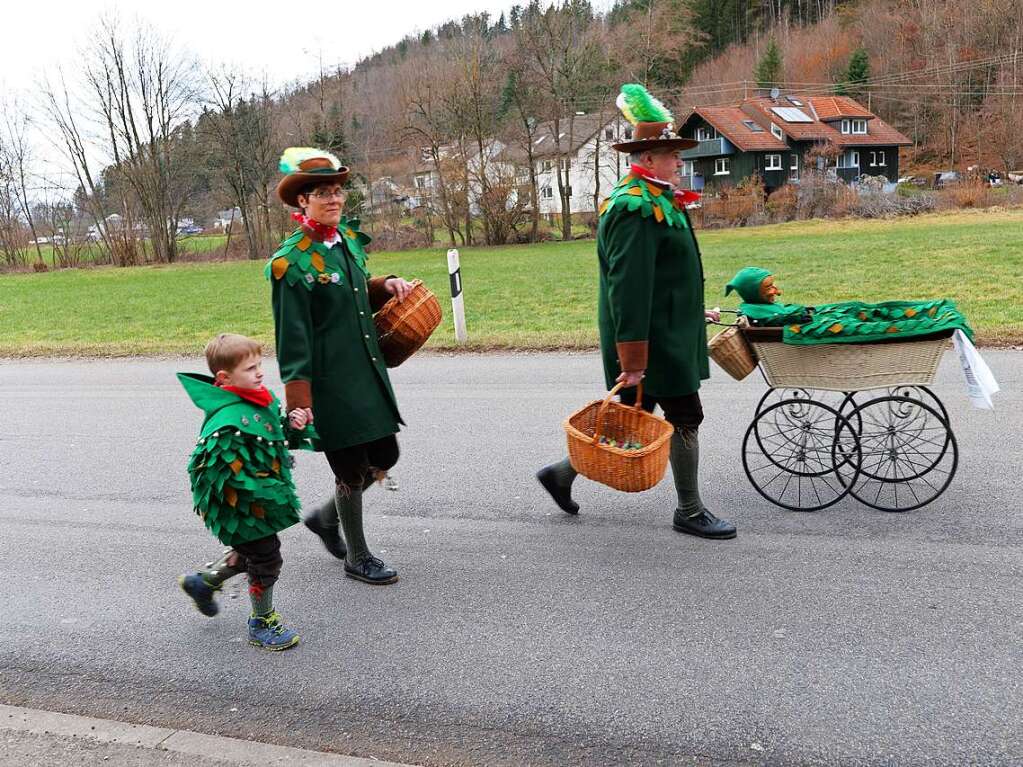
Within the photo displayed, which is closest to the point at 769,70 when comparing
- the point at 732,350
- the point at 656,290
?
the point at 732,350

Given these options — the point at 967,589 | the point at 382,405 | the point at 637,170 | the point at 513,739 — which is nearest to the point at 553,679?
the point at 513,739

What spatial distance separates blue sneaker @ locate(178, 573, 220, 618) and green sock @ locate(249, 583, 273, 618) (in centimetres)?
26

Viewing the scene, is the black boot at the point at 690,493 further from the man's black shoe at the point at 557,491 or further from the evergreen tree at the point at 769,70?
the evergreen tree at the point at 769,70

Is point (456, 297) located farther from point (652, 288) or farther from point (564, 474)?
point (652, 288)

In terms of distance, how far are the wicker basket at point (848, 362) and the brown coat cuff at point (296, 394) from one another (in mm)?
2302

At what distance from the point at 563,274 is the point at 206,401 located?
67.8 ft

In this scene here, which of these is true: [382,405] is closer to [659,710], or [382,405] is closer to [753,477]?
[659,710]

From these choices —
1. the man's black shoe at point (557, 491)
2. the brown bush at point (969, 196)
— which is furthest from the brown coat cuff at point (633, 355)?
the brown bush at point (969, 196)

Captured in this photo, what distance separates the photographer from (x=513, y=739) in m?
3.07

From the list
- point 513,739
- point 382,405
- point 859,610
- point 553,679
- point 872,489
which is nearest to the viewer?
point 513,739

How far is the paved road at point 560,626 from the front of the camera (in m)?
3.07

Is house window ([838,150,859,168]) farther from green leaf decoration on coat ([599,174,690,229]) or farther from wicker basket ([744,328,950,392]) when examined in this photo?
green leaf decoration on coat ([599,174,690,229])

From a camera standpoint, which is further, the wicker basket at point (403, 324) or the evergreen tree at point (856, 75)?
the evergreen tree at point (856, 75)

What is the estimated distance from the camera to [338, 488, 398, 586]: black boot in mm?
4391
